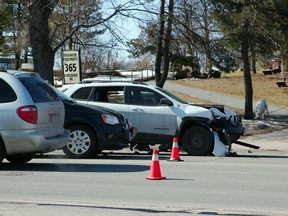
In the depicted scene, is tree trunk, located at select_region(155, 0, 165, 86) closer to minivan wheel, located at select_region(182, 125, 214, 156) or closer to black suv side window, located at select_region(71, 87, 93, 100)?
black suv side window, located at select_region(71, 87, 93, 100)

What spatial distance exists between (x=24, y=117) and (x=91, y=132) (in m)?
2.93

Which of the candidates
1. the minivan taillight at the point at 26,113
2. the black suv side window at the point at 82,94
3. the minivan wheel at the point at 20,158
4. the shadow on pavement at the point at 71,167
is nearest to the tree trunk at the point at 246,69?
the black suv side window at the point at 82,94

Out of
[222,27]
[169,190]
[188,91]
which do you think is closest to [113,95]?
[169,190]

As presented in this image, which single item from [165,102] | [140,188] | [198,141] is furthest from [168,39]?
[140,188]

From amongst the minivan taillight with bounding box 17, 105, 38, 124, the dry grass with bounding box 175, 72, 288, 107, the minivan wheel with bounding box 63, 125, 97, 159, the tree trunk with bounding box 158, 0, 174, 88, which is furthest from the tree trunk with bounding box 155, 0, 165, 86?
the minivan taillight with bounding box 17, 105, 38, 124

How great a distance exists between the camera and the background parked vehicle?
13000 millimetres

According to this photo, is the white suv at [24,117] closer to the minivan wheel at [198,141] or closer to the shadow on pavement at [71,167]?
the shadow on pavement at [71,167]

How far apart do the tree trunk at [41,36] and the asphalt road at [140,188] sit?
1022 cm

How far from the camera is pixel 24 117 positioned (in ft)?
34.0

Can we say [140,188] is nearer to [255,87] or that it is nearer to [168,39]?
[168,39]

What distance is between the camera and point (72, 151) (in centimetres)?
1308

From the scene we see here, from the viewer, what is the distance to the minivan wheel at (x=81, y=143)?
13039 mm

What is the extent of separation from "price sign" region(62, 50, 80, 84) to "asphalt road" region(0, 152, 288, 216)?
773 centimetres

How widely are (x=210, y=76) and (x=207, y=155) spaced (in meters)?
40.7
